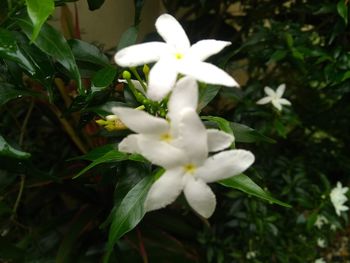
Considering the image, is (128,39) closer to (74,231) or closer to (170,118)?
(170,118)

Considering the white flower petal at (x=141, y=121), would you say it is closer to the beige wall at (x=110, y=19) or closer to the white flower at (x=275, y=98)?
the white flower at (x=275, y=98)

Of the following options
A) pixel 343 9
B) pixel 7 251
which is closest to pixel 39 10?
pixel 7 251

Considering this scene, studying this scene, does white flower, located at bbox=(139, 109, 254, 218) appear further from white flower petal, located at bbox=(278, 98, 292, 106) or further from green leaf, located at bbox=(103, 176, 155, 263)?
white flower petal, located at bbox=(278, 98, 292, 106)

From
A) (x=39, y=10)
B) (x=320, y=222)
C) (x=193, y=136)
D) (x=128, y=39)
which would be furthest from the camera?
(x=320, y=222)

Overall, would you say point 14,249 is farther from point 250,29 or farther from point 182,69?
point 250,29

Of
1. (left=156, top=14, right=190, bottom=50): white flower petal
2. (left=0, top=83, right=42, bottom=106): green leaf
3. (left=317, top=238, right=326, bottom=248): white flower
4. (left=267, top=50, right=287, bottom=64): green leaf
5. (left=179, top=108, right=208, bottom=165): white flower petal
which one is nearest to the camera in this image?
(left=179, top=108, right=208, bottom=165): white flower petal

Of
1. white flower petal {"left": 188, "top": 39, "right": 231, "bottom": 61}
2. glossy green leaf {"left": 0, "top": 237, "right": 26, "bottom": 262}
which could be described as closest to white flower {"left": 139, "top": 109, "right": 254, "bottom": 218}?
white flower petal {"left": 188, "top": 39, "right": 231, "bottom": 61}

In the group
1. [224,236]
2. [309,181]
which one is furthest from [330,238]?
[224,236]

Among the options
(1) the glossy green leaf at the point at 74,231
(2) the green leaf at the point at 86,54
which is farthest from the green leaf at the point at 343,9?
(1) the glossy green leaf at the point at 74,231
